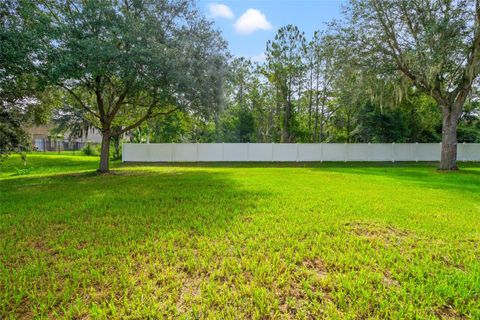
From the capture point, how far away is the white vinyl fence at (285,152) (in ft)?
57.0

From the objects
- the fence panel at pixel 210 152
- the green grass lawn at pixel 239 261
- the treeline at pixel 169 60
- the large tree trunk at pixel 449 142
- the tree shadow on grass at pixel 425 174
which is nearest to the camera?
the green grass lawn at pixel 239 261

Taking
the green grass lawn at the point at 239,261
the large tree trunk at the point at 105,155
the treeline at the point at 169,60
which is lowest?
the green grass lawn at the point at 239,261

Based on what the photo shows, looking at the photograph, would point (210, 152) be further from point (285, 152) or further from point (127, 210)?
point (127, 210)

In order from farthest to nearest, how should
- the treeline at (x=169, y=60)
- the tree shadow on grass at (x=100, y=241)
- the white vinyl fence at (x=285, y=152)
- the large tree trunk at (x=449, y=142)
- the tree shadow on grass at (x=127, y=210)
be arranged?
1. the white vinyl fence at (x=285, y=152)
2. the large tree trunk at (x=449, y=142)
3. the treeline at (x=169, y=60)
4. the tree shadow on grass at (x=127, y=210)
5. the tree shadow on grass at (x=100, y=241)

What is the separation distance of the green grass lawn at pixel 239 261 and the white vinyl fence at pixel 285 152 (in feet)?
41.8

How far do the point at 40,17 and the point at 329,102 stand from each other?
22.5m

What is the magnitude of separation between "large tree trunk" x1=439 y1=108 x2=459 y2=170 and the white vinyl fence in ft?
18.4

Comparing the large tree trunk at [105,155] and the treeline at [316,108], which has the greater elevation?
the treeline at [316,108]

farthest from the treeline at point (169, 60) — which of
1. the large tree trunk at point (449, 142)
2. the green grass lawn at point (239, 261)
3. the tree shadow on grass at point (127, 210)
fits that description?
the green grass lawn at point (239, 261)

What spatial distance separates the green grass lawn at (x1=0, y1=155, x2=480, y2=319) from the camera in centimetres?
196

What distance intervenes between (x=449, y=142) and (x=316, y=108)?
12450 mm

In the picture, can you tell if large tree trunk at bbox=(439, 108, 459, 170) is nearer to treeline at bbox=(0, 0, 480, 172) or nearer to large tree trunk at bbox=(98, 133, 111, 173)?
treeline at bbox=(0, 0, 480, 172)

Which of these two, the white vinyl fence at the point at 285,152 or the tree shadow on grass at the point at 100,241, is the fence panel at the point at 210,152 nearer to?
the white vinyl fence at the point at 285,152

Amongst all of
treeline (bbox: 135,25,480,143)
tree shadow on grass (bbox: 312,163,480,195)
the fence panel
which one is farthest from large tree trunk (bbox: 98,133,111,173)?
tree shadow on grass (bbox: 312,163,480,195)
